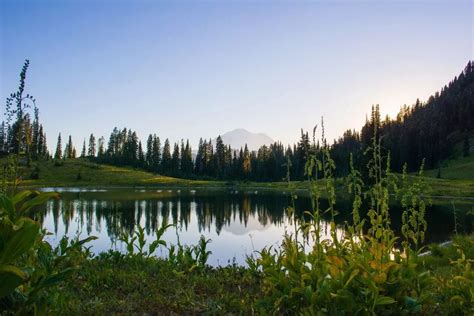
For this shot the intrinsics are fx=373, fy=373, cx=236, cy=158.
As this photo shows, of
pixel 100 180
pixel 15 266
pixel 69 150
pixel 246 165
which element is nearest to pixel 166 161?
pixel 246 165

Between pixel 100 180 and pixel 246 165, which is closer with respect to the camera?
pixel 100 180

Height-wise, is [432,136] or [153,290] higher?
[432,136]

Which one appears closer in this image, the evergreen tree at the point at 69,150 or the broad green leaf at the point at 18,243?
the broad green leaf at the point at 18,243

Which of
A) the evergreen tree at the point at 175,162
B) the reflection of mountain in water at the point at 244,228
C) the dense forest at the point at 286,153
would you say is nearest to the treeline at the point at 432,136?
the dense forest at the point at 286,153

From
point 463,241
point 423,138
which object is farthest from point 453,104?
point 463,241

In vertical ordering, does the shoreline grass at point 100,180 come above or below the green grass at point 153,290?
above

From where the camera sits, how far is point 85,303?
231 inches

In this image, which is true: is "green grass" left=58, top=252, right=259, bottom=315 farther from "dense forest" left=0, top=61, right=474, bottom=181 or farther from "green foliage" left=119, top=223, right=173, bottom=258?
"dense forest" left=0, top=61, right=474, bottom=181

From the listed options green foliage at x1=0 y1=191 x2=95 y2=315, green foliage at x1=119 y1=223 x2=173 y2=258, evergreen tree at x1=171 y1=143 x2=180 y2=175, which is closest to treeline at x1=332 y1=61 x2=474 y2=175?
evergreen tree at x1=171 y1=143 x2=180 y2=175

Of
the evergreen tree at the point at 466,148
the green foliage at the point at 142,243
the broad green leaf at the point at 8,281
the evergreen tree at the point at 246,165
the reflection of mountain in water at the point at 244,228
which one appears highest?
the evergreen tree at the point at 466,148

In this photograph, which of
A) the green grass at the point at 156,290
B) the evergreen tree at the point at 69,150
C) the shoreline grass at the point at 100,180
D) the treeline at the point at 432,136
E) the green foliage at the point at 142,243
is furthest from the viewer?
the evergreen tree at the point at 69,150

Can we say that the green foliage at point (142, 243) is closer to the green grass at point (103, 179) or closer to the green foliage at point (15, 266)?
the green foliage at point (15, 266)

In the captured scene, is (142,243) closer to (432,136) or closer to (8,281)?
(8,281)

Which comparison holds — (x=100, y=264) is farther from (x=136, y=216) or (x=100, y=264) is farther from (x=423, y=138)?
(x=423, y=138)
